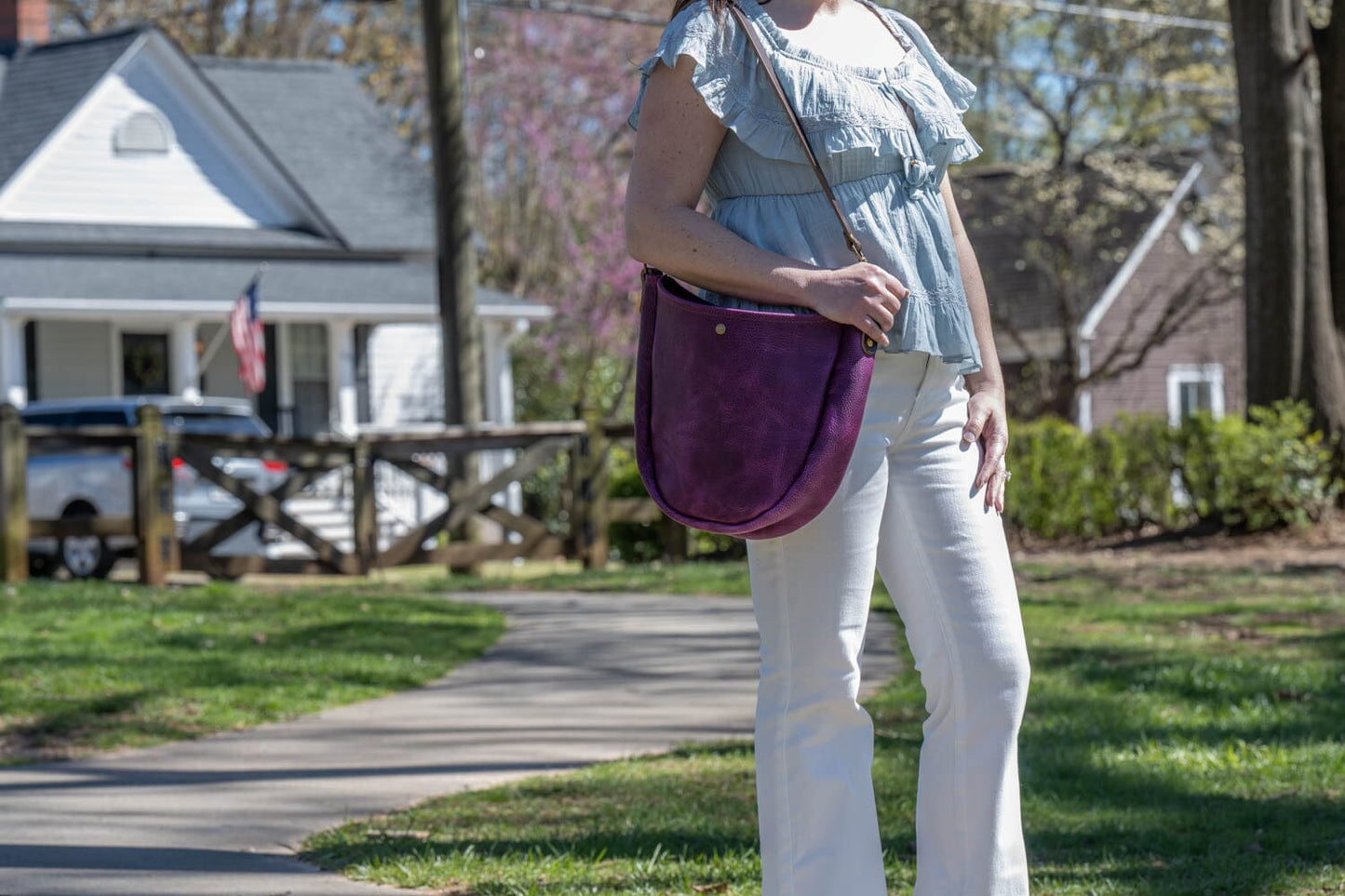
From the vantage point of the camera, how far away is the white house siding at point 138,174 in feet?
69.6

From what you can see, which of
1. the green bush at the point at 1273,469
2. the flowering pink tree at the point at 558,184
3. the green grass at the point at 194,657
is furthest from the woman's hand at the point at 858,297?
the flowering pink tree at the point at 558,184

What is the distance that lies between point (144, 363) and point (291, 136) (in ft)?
13.2

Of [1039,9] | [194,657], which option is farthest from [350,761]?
[1039,9]

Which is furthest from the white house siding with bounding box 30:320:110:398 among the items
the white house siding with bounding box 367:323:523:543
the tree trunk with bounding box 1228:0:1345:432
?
the tree trunk with bounding box 1228:0:1345:432

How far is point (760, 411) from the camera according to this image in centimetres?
259

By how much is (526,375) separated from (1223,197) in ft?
36.3

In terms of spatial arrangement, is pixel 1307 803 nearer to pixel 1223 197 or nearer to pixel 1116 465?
pixel 1116 465

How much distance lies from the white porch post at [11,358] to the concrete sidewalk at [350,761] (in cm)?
1253

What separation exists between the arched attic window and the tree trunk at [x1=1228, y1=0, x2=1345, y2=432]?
13.5 metres

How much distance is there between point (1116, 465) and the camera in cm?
1598

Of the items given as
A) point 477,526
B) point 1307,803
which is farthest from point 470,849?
point 477,526

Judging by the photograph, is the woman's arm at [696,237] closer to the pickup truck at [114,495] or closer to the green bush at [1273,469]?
the pickup truck at [114,495]

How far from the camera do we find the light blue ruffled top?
8.74 feet

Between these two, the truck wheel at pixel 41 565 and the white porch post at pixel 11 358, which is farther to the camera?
the white porch post at pixel 11 358
